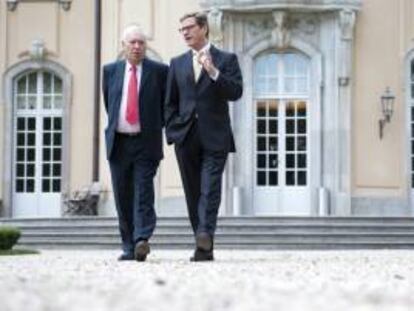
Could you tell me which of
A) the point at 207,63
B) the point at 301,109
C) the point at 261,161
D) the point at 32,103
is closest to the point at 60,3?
the point at 32,103

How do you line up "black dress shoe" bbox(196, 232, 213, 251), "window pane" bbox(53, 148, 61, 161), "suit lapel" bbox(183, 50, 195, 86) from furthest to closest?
1. "window pane" bbox(53, 148, 61, 161)
2. "suit lapel" bbox(183, 50, 195, 86)
3. "black dress shoe" bbox(196, 232, 213, 251)

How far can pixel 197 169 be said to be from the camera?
412 inches

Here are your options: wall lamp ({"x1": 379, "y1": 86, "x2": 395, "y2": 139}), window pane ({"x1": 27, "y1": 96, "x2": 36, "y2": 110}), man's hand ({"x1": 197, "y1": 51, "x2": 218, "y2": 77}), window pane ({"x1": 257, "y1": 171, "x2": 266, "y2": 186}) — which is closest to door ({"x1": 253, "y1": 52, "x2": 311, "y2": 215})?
window pane ({"x1": 257, "y1": 171, "x2": 266, "y2": 186})

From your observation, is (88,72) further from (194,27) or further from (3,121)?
(194,27)

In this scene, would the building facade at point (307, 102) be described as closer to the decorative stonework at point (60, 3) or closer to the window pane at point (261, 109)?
the window pane at point (261, 109)

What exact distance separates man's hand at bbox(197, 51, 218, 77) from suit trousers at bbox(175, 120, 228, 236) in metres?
0.44

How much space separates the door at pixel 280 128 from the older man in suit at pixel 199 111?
1366cm

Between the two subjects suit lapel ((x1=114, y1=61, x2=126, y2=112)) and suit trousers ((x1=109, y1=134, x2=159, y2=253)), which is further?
suit lapel ((x1=114, y1=61, x2=126, y2=112))

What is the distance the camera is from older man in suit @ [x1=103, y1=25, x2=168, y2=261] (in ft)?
34.7

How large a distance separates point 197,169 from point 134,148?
0.55 m

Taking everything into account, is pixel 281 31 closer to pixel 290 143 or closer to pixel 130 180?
pixel 290 143

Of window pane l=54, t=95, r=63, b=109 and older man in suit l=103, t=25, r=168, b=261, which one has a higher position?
window pane l=54, t=95, r=63, b=109

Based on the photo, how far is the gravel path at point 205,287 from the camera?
5.70 m

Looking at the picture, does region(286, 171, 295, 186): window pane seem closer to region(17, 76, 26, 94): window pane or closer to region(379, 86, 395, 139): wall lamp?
region(379, 86, 395, 139): wall lamp
